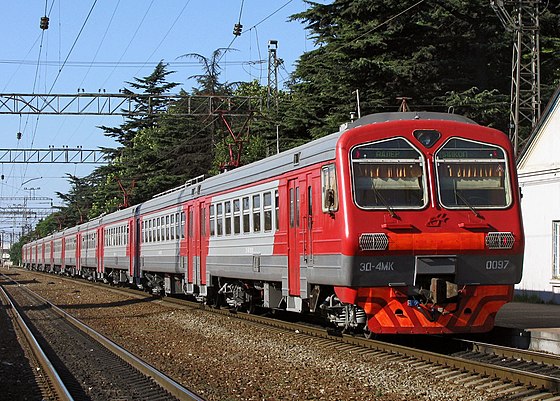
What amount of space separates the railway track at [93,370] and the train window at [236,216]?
3.55 meters

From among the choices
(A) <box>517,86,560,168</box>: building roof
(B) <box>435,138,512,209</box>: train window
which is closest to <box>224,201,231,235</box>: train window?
(B) <box>435,138,512,209</box>: train window

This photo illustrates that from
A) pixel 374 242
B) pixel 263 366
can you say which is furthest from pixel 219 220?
pixel 263 366

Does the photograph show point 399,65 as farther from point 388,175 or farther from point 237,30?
point 388,175

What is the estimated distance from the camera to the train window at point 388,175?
38.9 ft

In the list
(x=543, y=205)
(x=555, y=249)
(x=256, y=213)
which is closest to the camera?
(x=256, y=213)

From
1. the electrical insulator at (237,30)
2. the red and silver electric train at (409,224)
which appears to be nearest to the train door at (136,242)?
the electrical insulator at (237,30)

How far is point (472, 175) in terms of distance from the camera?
12.3 meters

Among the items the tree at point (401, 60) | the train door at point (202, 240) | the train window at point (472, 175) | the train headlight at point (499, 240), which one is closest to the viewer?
the train headlight at point (499, 240)

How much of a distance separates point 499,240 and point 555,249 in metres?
9.82

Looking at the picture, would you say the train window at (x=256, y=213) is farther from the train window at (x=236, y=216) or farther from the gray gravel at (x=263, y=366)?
the gray gravel at (x=263, y=366)

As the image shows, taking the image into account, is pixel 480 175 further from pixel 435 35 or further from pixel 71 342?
pixel 435 35

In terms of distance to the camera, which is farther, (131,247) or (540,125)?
(131,247)

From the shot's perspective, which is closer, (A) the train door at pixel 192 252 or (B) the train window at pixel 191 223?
(A) the train door at pixel 192 252

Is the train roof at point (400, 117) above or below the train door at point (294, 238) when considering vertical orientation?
above
